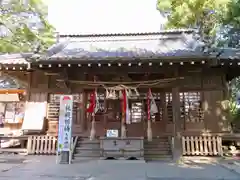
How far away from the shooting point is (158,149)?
28.6 feet

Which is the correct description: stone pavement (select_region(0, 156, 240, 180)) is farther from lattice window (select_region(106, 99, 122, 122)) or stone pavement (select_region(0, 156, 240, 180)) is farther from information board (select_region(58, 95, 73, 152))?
lattice window (select_region(106, 99, 122, 122))

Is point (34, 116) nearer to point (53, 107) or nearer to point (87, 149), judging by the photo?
point (53, 107)

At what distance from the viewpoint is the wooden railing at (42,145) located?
9.48m

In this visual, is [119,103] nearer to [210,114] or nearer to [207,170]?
[210,114]

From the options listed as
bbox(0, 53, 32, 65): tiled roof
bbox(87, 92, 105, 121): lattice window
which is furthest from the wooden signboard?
bbox(87, 92, 105, 121): lattice window

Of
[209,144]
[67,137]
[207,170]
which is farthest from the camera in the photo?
[209,144]

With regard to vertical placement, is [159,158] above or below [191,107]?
below

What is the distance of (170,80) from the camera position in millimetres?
8898

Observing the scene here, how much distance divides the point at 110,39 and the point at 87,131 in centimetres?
558

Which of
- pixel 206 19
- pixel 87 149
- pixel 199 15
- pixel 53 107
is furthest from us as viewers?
pixel 206 19

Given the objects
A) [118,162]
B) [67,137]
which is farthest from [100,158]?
[67,137]

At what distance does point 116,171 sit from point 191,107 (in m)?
5.01

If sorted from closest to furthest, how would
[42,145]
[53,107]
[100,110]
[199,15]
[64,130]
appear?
[64,130] < [42,145] < [100,110] < [53,107] < [199,15]

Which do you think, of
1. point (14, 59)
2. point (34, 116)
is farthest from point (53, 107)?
point (14, 59)
